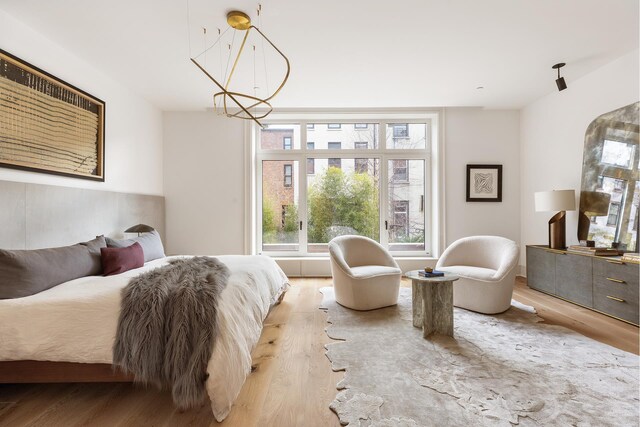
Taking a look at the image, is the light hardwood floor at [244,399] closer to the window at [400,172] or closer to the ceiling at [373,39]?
the ceiling at [373,39]

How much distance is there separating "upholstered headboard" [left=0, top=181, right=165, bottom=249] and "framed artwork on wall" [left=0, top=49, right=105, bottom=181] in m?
0.20

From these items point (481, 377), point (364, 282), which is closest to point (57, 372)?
point (364, 282)

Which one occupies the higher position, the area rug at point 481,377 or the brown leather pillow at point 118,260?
the brown leather pillow at point 118,260

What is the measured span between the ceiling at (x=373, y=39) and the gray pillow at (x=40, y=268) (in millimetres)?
1938

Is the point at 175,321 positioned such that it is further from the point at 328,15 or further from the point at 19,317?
the point at 328,15

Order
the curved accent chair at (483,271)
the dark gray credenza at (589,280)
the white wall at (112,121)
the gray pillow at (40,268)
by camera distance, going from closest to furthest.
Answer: the gray pillow at (40,268), the white wall at (112,121), the dark gray credenza at (589,280), the curved accent chair at (483,271)

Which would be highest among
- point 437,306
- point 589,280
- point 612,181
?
point 612,181

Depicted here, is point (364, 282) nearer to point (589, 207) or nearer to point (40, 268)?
point (40, 268)

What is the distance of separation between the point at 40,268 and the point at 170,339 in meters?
1.15

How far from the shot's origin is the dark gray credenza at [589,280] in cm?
265

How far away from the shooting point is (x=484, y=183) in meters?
4.68

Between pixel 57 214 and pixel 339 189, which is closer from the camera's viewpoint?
pixel 57 214

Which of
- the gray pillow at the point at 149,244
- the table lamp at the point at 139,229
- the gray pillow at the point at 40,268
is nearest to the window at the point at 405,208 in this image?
the gray pillow at the point at 149,244

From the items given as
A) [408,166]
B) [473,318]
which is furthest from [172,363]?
[408,166]
